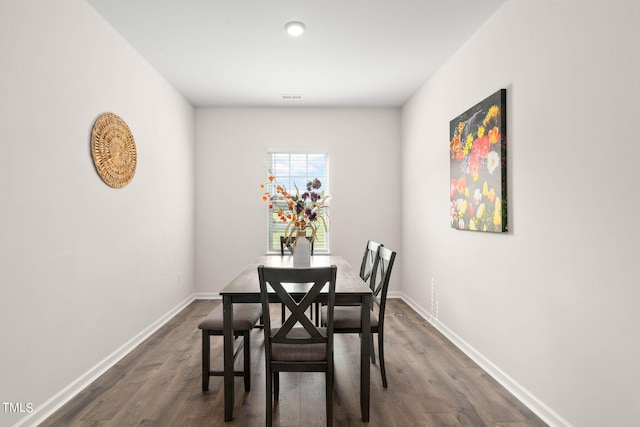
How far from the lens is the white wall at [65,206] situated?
2004 mm

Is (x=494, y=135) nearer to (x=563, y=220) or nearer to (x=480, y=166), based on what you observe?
(x=480, y=166)

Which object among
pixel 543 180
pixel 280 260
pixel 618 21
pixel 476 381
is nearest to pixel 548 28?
pixel 618 21

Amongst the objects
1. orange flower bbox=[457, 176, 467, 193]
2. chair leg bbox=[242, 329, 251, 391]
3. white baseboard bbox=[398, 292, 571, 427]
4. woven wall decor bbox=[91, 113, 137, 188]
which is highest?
woven wall decor bbox=[91, 113, 137, 188]

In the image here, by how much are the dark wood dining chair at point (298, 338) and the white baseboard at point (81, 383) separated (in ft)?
4.42

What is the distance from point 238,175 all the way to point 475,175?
130 inches

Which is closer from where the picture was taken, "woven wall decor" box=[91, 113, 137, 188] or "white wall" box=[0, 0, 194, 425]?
"white wall" box=[0, 0, 194, 425]

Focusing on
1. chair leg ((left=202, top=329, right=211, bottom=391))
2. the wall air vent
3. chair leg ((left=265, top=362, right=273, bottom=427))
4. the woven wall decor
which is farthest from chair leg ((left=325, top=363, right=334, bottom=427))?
the wall air vent

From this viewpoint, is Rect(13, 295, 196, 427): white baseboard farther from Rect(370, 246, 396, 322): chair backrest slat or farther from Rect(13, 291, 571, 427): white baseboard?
Rect(370, 246, 396, 322): chair backrest slat

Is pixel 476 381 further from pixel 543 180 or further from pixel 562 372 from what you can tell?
pixel 543 180

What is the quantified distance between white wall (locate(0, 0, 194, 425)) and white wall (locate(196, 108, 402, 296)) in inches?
56.9

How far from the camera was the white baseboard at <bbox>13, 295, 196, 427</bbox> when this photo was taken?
2.12 m

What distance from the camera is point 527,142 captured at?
2.41 metres

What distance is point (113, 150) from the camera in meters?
3.01

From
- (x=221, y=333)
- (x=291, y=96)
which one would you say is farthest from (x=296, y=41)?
(x=221, y=333)
